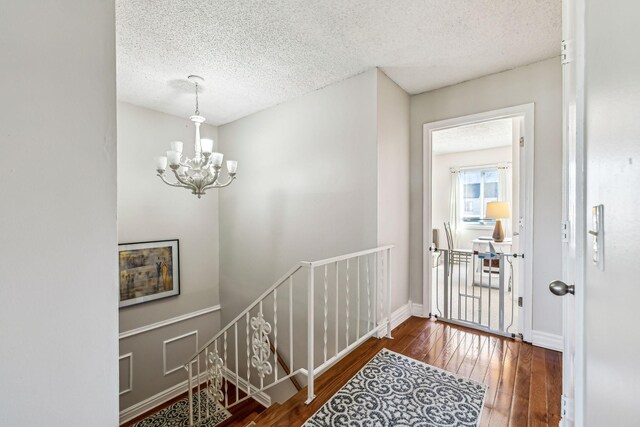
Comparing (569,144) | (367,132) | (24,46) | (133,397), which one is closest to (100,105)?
(24,46)

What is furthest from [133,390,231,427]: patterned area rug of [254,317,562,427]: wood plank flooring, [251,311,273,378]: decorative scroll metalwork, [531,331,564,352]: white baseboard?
[531,331,564,352]: white baseboard

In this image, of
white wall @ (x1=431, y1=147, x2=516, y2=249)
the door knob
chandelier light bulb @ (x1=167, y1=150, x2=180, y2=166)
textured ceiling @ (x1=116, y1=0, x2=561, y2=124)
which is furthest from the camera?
white wall @ (x1=431, y1=147, x2=516, y2=249)

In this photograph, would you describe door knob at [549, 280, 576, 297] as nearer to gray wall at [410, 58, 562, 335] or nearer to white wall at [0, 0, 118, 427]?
white wall at [0, 0, 118, 427]

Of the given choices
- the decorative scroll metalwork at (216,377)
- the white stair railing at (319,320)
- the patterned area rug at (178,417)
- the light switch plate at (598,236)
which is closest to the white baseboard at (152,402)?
the patterned area rug at (178,417)

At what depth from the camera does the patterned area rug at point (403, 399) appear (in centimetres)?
154

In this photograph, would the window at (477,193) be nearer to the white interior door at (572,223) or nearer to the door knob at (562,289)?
the white interior door at (572,223)

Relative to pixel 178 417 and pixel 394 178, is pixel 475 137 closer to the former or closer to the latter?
pixel 394 178

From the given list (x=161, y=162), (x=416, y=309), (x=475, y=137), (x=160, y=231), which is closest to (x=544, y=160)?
(x=416, y=309)

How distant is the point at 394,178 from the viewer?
9.25 ft

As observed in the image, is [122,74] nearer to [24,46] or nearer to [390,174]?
[24,46]

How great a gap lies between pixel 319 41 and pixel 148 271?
11.1 ft

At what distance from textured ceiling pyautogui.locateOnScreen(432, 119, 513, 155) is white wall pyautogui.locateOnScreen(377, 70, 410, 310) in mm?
1301

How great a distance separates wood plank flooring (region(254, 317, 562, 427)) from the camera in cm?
158

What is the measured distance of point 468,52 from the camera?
7.59 ft
